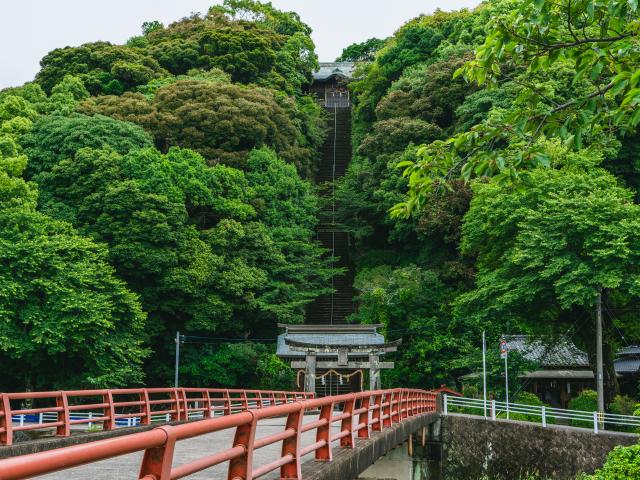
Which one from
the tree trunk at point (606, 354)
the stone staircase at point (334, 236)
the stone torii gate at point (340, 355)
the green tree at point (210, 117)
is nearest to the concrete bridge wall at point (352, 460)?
the tree trunk at point (606, 354)

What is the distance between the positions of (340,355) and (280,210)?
1370cm

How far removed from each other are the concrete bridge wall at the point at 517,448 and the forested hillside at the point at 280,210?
417cm

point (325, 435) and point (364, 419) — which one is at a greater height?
point (325, 435)

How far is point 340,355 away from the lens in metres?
32.1

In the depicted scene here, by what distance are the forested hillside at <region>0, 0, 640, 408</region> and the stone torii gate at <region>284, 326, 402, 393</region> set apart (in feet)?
12.8

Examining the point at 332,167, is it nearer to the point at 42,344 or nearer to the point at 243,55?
the point at 243,55

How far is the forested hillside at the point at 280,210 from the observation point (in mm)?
22281

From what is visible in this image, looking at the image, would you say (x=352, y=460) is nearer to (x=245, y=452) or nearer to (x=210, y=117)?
(x=245, y=452)

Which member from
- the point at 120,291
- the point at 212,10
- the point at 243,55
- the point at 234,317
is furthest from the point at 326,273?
the point at 212,10

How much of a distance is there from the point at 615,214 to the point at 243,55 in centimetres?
4164

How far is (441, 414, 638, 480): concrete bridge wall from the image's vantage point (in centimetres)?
2027

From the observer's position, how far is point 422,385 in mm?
36375

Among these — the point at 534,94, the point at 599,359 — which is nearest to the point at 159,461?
the point at 534,94

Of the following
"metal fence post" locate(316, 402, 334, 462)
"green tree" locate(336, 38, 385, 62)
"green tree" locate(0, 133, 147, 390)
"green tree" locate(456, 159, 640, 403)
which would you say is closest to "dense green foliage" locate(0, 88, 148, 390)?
"green tree" locate(0, 133, 147, 390)
